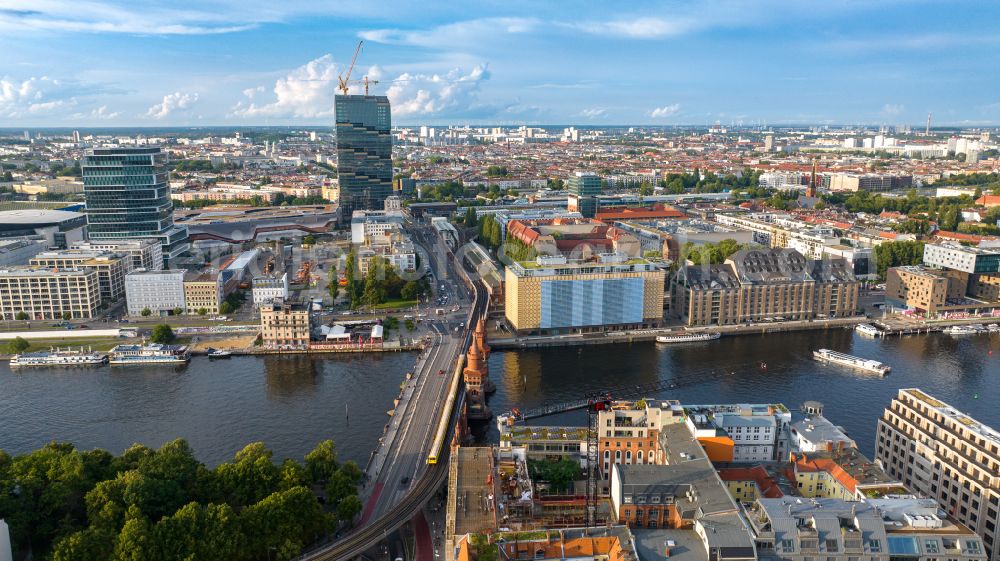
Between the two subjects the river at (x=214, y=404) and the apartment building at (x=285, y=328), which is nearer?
the river at (x=214, y=404)

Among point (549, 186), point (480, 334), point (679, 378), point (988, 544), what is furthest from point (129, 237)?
point (549, 186)

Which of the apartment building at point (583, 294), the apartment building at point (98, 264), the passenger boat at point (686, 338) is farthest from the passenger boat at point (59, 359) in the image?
the passenger boat at point (686, 338)

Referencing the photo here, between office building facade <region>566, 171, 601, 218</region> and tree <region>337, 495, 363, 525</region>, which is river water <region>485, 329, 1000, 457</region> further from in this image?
office building facade <region>566, 171, 601, 218</region>

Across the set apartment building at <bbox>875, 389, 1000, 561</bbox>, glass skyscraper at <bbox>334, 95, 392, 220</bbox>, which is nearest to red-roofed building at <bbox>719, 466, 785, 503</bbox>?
apartment building at <bbox>875, 389, 1000, 561</bbox>

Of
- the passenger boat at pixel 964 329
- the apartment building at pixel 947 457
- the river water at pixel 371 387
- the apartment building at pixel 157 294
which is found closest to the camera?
the apartment building at pixel 947 457

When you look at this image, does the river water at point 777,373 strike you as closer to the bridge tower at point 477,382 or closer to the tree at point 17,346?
the bridge tower at point 477,382

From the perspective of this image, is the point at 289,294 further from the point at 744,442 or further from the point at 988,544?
the point at 988,544

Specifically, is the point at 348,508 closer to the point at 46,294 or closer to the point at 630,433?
the point at 630,433
